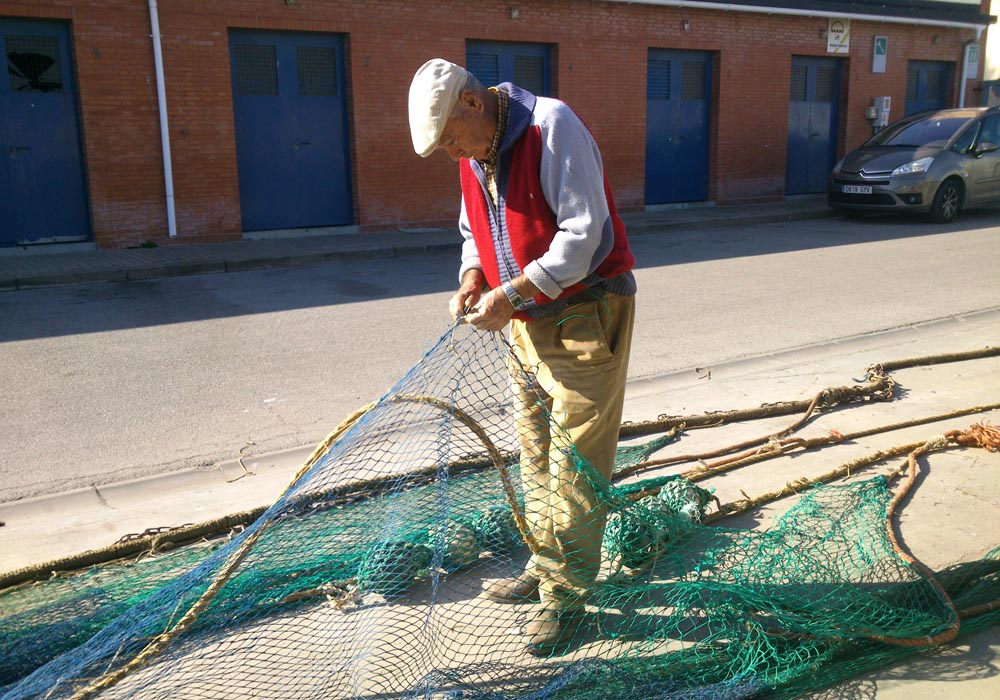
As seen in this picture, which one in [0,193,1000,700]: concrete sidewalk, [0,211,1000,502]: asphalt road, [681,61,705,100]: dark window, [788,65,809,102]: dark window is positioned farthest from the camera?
[788,65,809,102]: dark window

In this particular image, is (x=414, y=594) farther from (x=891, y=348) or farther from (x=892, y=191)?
(x=892, y=191)

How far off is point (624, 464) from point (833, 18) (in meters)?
18.1

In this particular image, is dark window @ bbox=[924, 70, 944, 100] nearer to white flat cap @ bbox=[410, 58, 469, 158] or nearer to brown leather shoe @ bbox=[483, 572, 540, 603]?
brown leather shoe @ bbox=[483, 572, 540, 603]

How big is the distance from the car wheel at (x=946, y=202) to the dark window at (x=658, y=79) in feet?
17.8

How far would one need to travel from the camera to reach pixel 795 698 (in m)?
2.99

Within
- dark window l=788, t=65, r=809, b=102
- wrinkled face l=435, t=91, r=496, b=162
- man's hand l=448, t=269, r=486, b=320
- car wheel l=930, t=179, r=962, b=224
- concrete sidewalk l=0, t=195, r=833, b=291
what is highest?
dark window l=788, t=65, r=809, b=102

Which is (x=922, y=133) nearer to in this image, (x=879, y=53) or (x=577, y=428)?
(x=879, y=53)

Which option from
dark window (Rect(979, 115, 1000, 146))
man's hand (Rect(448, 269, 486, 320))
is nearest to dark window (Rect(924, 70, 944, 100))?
dark window (Rect(979, 115, 1000, 146))

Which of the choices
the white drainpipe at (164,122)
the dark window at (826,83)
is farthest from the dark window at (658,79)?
the white drainpipe at (164,122)

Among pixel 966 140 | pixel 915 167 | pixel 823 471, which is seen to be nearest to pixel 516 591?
pixel 823 471

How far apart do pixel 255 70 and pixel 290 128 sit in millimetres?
993

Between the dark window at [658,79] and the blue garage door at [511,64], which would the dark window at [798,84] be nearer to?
the dark window at [658,79]

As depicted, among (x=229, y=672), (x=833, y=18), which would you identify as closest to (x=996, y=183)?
(x=833, y=18)

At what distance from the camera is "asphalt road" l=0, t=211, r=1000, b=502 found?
5.94 m
